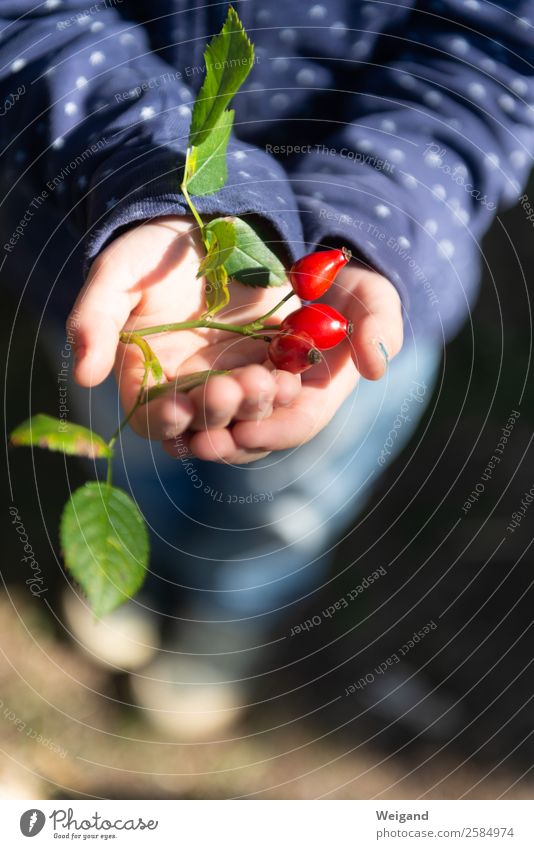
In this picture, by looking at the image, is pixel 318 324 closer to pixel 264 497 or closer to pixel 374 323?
pixel 374 323

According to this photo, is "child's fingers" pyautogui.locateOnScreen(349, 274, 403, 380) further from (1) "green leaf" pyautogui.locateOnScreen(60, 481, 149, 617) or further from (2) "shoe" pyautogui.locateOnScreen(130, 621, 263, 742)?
(2) "shoe" pyautogui.locateOnScreen(130, 621, 263, 742)

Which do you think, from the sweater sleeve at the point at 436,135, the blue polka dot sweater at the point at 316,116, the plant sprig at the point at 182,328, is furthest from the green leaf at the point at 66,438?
the sweater sleeve at the point at 436,135

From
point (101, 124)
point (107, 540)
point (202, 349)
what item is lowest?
point (107, 540)

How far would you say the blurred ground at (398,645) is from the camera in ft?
2.26

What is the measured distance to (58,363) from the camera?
2.30 ft

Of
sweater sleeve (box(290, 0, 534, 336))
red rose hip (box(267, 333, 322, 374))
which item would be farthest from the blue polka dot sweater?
red rose hip (box(267, 333, 322, 374))

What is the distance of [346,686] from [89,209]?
1.46 ft

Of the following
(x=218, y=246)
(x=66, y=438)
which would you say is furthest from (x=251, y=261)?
(x=66, y=438)

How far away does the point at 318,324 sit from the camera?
1.56ft

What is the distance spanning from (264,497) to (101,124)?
30 cm

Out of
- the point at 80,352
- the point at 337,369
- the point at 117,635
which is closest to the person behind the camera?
the point at 80,352

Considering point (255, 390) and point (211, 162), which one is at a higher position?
point (211, 162)

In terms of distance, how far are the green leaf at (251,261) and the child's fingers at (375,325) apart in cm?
6
